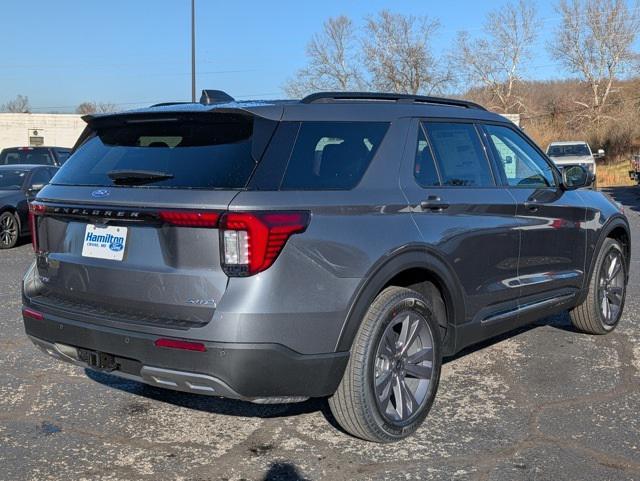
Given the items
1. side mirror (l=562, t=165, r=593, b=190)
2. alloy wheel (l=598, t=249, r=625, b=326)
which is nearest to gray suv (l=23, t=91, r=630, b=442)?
side mirror (l=562, t=165, r=593, b=190)

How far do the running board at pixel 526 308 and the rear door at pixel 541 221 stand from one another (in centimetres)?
1

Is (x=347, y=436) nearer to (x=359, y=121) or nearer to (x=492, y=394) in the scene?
(x=492, y=394)

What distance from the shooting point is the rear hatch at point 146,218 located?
10.7ft

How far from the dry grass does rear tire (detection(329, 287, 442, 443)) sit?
29979mm

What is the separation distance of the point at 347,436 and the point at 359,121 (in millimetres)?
1704

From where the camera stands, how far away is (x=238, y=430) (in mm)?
4105

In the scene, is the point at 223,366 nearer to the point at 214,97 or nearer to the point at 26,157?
the point at 214,97

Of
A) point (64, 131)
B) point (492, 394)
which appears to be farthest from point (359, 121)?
point (64, 131)

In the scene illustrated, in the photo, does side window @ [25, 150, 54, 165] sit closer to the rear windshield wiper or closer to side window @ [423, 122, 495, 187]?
side window @ [423, 122, 495, 187]

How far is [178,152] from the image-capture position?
11.7ft

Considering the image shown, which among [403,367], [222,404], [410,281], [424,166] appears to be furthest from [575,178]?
[222,404]

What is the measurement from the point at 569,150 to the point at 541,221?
74.2 feet

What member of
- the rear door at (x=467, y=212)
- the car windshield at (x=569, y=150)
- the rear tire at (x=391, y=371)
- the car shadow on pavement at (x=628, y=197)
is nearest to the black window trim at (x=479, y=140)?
the rear door at (x=467, y=212)

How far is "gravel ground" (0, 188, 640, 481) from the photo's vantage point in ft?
11.8
